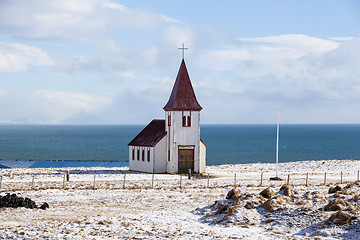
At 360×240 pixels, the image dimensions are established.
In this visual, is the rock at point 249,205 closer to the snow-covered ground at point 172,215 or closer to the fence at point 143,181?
the snow-covered ground at point 172,215

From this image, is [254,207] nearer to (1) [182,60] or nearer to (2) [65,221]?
(2) [65,221]

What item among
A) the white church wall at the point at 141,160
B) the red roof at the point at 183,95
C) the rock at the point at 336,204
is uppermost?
the red roof at the point at 183,95

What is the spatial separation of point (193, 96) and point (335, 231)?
105 ft

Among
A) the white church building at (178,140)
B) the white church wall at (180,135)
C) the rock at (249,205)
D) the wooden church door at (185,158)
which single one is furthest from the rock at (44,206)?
the wooden church door at (185,158)

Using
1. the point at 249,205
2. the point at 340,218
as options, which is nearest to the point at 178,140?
the point at 249,205

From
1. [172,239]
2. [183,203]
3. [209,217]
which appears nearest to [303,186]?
[183,203]

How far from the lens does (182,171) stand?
5378 cm

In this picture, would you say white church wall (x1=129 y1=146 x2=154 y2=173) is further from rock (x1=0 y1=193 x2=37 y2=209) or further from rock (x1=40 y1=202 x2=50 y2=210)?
→ rock (x1=0 y1=193 x2=37 y2=209)

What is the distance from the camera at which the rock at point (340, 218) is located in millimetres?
24938

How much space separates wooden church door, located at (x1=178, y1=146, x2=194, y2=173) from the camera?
53781 mm

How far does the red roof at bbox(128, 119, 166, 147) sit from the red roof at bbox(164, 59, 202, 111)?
2.55 metres

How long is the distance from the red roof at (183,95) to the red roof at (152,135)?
255 cm

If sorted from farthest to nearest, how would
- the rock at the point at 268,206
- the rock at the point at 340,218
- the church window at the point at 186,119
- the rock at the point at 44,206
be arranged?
the church window at the point at 186,119
the rock at the point at 44,206
the rock at the point at 268,206
the rock at the point at 340,218

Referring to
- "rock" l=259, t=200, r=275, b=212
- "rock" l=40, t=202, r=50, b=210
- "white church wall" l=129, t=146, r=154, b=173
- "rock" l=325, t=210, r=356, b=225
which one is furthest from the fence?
"rock" l=325, t=210, r=356, b=225
